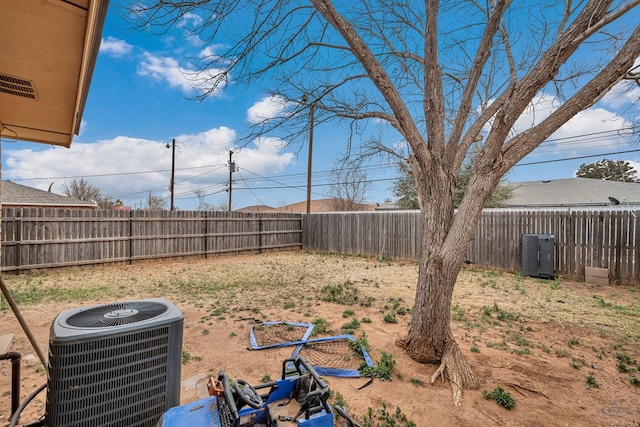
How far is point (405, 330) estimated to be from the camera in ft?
11.7

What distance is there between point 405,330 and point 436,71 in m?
2.93

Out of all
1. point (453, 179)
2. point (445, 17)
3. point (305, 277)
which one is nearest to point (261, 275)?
point (305, 277)

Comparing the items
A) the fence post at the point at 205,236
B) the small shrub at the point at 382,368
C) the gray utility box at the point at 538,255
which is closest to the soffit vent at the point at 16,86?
the small shrub at the point at 382,368

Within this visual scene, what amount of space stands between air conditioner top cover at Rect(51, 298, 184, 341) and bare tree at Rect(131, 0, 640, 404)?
2.22 meters

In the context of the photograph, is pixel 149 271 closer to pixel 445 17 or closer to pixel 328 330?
pixel 328 330

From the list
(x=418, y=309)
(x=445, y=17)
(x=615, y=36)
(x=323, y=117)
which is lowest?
(x=418, y=309)

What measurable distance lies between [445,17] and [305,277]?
17.7ft

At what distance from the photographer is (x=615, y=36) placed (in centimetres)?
283

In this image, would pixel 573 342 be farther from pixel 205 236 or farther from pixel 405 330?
pixel 205 236

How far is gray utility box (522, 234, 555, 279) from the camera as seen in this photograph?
6543mm

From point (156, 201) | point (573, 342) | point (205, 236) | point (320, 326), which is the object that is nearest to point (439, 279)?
point (320, 326)

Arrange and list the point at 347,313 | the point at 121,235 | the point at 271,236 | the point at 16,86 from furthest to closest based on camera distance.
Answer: the point at 271,236 → the point at 121,235 → the point at 347,313 → the point at 16,86

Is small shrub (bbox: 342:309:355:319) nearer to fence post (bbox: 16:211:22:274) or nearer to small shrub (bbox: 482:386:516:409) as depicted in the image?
small shrub (bbox: 482:386:516:409)

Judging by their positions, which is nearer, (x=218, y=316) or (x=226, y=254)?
(x=218, y=316)
